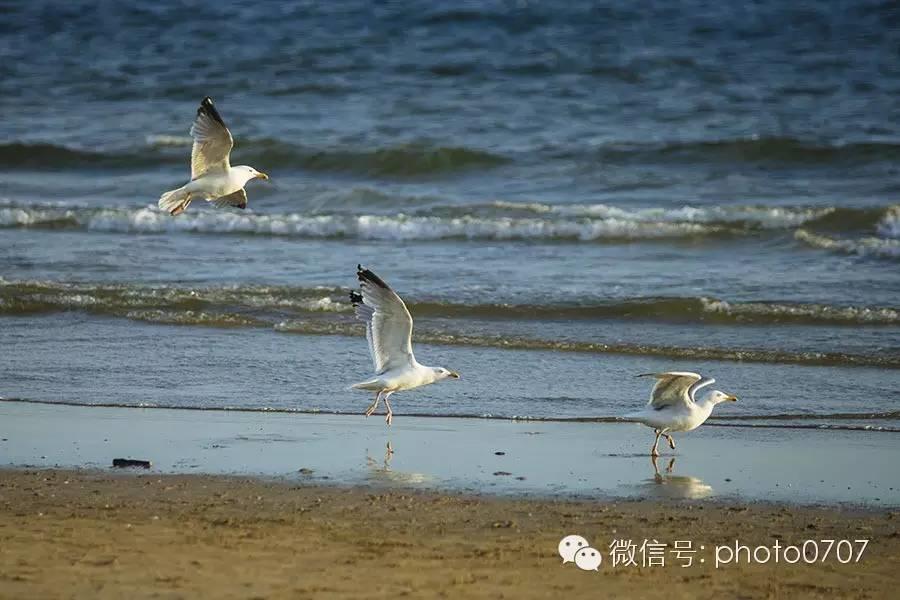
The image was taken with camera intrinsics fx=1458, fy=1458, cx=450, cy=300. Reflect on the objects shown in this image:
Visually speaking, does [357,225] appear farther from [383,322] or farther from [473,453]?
[473,453]

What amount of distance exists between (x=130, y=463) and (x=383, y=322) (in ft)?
6.08

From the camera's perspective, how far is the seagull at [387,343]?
841cm

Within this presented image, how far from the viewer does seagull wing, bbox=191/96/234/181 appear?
31.4 feet

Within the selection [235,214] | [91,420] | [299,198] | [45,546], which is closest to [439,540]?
[45,546]

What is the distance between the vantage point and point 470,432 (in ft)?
26.9

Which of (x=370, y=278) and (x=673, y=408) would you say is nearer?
(x=673, y=408)

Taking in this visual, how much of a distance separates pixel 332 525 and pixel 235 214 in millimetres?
10187

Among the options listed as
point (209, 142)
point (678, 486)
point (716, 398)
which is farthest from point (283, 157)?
point (678, 486)

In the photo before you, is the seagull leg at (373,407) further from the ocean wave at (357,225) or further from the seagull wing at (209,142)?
the ocean wave at (357,225)

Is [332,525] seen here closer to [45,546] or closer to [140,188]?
[45,546]

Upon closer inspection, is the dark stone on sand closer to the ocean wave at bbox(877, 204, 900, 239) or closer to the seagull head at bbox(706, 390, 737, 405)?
the seagull head at bbox(706, 390, 737, 405)

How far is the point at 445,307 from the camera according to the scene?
1179 centimetres

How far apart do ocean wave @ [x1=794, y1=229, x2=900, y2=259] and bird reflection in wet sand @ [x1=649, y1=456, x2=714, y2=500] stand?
719 cm

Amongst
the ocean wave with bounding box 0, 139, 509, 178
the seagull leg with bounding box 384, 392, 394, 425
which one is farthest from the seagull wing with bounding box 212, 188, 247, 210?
the ocean wave with bounding box 0, 139, 509, 178
